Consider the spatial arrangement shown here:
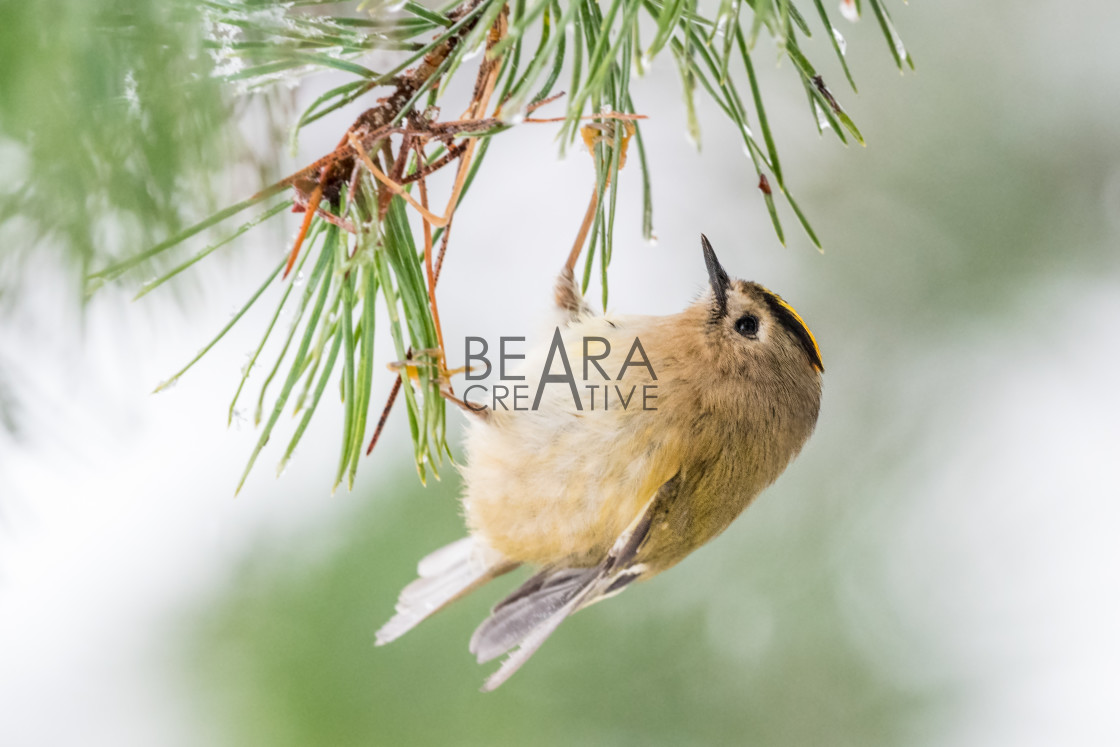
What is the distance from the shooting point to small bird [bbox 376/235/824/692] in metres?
1.00

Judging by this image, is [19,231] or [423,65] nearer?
[19,231]

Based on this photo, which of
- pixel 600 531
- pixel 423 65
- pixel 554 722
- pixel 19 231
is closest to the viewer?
pixel 19 231

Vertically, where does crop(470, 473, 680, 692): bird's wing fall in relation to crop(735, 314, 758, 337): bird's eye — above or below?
below

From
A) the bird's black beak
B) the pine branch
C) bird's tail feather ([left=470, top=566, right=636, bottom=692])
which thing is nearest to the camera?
the pine branch

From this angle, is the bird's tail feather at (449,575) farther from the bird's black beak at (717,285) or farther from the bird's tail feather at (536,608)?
the bird's black beak at (717,285)

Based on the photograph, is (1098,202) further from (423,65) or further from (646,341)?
(423,65)

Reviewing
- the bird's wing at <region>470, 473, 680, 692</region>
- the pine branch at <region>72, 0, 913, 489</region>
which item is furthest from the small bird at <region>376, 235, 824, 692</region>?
the pine branch at <region>72, 0, 913, 489</region>

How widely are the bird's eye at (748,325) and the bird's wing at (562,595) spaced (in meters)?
0.24

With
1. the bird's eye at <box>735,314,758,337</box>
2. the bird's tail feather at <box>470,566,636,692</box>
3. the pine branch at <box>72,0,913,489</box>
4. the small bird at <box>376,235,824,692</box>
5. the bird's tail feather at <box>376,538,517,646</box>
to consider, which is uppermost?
the pine branch at <box>72,0,913,489</box>

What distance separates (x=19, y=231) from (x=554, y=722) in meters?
1.54

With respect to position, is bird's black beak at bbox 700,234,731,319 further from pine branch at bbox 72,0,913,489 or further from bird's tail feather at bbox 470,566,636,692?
pine branch at bbox 72,0,913,489

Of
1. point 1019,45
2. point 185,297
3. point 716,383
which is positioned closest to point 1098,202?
point 1019,45

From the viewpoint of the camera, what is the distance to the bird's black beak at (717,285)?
1.11 meters

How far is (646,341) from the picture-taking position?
42.4 inches
